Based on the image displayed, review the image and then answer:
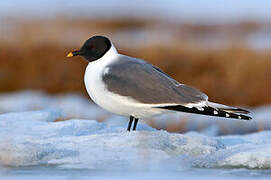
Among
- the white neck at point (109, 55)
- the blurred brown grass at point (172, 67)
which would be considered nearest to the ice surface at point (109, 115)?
the blurred brown grass at point (172, 67)

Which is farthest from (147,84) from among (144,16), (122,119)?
(144,16)

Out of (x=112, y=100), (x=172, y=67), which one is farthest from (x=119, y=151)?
(x=172, y=67)

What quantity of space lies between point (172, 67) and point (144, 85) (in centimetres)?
511

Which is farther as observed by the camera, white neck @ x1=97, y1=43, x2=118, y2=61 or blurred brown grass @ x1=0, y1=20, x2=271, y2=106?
blurred brown grass @ x1=0, y1=20, x2=271, y2=106

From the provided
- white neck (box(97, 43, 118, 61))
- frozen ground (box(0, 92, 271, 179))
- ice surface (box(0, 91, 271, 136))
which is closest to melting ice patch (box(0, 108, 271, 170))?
frozen ground (box(0, 92, 271, 179))

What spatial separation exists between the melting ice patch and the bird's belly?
0.15 meters

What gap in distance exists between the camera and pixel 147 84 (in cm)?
380

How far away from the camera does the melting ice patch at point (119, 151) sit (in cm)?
330

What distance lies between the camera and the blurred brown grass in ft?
25.8

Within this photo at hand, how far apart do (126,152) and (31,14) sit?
1164 centimetres

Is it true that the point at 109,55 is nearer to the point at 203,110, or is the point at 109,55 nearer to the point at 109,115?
the point at 203,110

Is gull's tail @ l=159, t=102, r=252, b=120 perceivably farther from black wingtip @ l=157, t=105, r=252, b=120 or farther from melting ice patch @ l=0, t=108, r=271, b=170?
melting ice patch @ l=0, t=108, r=271, b=170

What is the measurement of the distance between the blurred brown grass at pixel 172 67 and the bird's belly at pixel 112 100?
3911 millimetres

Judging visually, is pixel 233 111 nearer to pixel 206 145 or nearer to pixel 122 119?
pixel 206 145
